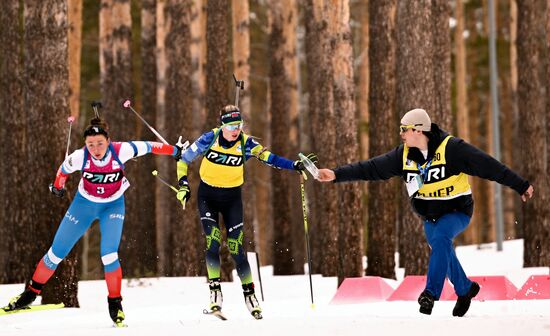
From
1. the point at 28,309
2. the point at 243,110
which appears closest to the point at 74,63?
the point at 243,110

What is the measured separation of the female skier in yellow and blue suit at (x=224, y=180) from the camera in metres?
9.53

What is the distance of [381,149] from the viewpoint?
1652cm

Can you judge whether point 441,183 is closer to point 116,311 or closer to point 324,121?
point 116,311

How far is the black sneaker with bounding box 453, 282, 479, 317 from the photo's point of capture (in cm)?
857

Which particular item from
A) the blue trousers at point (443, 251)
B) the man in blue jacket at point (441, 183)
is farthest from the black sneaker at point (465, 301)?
the blue trousers at point (443, 251)

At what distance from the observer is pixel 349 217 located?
14.3 m

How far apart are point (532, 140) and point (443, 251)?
10.2 m

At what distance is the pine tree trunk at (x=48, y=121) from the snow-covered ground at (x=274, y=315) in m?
0.49

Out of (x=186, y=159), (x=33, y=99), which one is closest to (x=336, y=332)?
(x=186, y=159)

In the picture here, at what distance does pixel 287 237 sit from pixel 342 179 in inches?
476

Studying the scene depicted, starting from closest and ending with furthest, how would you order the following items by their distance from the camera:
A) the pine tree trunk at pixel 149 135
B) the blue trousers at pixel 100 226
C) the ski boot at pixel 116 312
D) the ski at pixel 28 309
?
the ski boot at pixel 116 312 < the blue trousers at pixel 100 226 < the ski at pixel 28 309 < the pine tree trunk at pixel 149 135

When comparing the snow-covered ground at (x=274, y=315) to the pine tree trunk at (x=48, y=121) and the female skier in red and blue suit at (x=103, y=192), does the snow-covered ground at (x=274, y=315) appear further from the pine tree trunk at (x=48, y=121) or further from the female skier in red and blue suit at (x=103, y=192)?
the female skier in red and blue suit at (x=103, y=192)

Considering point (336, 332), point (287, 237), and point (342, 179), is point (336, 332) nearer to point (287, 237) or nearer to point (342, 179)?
point (342, 179)

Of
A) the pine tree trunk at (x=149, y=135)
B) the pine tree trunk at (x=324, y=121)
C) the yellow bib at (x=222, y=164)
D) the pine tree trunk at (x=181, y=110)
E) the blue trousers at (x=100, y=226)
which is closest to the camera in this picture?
the blue trousers at (x=100, y=226)
